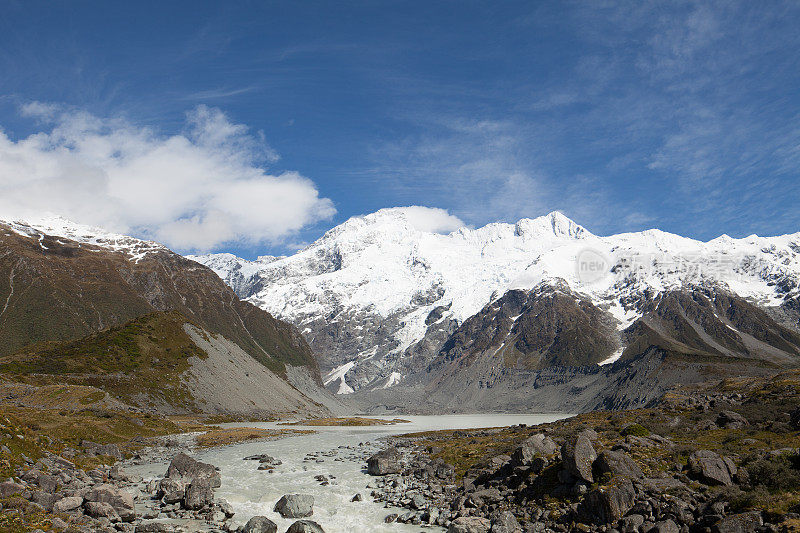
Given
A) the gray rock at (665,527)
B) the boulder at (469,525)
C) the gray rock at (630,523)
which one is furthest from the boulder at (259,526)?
the gray rock at (665,527)

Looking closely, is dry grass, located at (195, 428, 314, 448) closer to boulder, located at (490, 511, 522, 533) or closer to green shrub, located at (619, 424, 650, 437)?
boulder, located at (490, 511, 522, 533)

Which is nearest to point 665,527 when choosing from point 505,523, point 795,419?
point 505,523

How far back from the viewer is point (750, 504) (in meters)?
31.0

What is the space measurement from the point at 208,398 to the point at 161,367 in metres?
18.1

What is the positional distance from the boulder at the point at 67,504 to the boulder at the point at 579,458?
3743 cm

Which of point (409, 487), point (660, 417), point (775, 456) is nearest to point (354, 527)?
point (409, 487)

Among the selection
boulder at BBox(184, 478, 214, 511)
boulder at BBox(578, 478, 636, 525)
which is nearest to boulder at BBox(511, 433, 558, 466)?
boulder at BBox(578, 478, 636, 525)

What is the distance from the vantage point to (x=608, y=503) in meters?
34.8

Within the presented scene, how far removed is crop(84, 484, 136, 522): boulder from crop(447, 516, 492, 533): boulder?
79.5 ft

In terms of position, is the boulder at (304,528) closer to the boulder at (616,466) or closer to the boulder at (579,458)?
the boulder at (579,458)

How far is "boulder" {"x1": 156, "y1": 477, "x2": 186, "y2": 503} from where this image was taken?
42.7 metres

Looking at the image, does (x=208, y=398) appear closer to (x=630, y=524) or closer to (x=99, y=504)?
(x=99, y=504)

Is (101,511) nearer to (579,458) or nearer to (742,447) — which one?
(579,458)

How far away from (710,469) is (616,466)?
6.60 m
